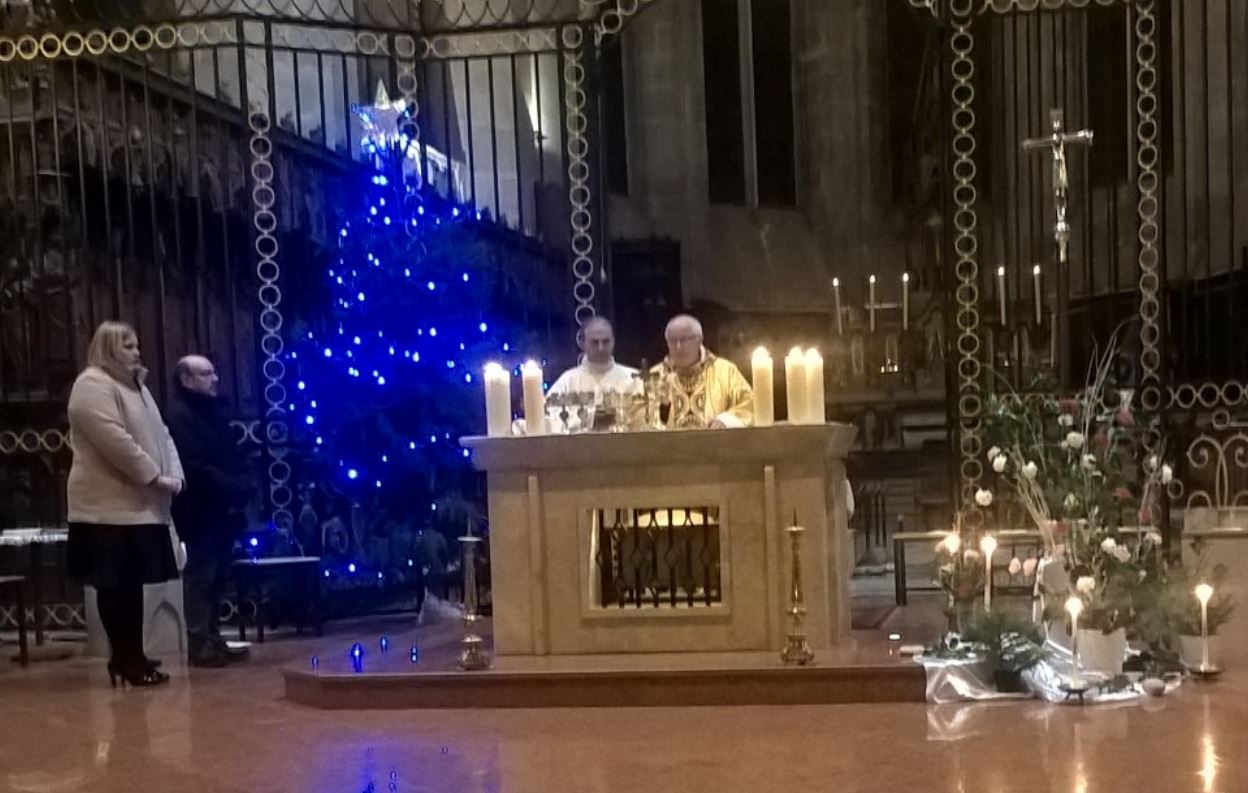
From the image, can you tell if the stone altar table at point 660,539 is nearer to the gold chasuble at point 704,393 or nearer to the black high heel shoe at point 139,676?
the gold chasuble at point 704,393

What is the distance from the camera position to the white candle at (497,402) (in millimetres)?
5055

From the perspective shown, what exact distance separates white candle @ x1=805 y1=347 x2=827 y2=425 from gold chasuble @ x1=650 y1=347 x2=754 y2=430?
0.88 ft

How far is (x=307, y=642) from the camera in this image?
6.54 metres

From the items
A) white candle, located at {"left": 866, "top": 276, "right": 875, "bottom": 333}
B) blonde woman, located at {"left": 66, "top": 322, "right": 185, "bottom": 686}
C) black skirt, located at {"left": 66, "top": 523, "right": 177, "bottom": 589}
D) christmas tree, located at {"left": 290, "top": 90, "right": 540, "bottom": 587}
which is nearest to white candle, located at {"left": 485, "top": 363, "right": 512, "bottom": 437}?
blonde woman, located at {"left": 66, "top": 322, "right": 185, "bottom": 686}

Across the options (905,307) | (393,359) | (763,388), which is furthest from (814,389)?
(905,307)

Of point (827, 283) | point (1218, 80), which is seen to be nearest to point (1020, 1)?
point (1218, 80)

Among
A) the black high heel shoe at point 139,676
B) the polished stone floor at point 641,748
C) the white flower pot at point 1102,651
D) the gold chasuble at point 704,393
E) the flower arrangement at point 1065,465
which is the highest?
the gold chasuble at point 704,393

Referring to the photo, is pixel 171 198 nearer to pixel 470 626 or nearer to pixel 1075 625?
pixel 470 626

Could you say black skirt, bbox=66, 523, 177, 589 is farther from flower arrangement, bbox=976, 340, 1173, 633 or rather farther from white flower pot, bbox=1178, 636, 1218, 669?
white flower pot, bbox=1178, 636, 1218, 669

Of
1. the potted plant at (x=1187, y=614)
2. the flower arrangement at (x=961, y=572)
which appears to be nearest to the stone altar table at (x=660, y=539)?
the flower arrangement at (x=961, y=572)

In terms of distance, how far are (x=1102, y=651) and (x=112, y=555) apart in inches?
157

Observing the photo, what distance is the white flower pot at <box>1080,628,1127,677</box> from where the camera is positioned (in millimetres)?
4629

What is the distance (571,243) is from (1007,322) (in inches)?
118

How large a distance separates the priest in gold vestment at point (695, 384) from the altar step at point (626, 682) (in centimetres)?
99
